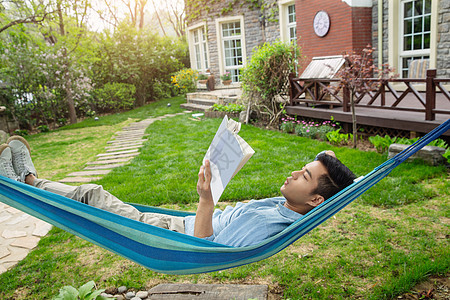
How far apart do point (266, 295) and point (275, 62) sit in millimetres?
5059

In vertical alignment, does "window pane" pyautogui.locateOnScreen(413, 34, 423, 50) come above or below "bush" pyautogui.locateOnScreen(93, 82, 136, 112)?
above

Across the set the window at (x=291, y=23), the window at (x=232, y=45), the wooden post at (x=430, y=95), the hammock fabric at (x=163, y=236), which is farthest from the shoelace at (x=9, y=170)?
the window at (x=232, y=45)

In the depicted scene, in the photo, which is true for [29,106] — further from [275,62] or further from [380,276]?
[380,276]

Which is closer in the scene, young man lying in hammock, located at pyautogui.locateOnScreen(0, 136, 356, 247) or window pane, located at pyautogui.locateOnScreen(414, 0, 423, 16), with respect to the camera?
young man lying in hammock, located at pyautogui.locateOnScreen(0, 136, 356, 247)

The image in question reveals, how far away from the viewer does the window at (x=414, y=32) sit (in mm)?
6379

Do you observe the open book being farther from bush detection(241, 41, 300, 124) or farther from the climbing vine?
the climbing vine

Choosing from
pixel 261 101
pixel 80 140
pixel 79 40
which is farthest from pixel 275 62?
pixel 79 40

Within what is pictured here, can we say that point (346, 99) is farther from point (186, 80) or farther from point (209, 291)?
point (186, 80)

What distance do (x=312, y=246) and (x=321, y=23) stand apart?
6.94 metres

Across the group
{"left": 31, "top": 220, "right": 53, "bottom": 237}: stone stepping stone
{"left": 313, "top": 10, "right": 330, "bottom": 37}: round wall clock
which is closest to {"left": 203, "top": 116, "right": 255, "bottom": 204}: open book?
{"left": 31, "top": 220, "right": 53, "bottom": 237}: stone stepping stone

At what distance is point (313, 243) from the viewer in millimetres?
2504

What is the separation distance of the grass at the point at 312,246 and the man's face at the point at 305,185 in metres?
0.65

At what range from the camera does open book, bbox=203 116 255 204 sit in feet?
4.13

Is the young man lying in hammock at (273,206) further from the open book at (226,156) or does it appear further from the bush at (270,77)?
the bush at (270,77)
